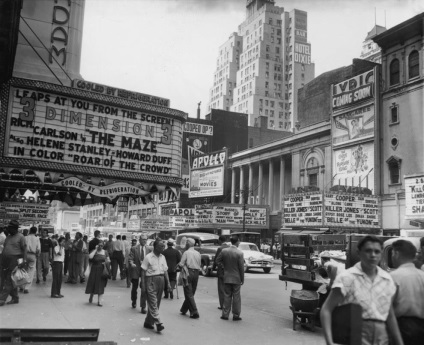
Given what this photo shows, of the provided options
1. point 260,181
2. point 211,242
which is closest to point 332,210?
point 211,242

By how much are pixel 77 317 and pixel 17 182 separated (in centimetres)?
596

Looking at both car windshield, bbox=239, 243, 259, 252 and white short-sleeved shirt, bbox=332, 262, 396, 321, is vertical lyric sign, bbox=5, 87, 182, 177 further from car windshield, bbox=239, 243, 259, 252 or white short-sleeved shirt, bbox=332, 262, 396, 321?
car windshield, bbox=239, 243, 259, 252

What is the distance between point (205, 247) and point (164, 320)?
43.6ft

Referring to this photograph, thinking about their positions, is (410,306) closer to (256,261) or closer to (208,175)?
(256,261)

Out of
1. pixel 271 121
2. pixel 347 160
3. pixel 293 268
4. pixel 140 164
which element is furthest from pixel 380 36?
pixel 271 121

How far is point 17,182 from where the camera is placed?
14672 mm

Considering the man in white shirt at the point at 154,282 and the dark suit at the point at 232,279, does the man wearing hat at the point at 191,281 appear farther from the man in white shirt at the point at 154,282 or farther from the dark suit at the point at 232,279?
the man in white shirt at the point at 154,282

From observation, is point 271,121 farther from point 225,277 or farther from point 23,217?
point 225,277

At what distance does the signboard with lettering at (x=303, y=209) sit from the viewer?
30734 millimetres

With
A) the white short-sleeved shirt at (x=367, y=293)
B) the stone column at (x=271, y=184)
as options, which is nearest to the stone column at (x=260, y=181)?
the stone column at (x=271, y=184)

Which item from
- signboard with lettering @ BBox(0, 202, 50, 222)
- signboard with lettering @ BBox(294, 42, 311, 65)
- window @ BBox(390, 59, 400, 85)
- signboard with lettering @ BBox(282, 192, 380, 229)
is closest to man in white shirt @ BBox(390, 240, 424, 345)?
signboard with lettering @ BBox(282, 192, 380, 229)

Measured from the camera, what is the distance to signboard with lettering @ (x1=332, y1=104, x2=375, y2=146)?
36.7 metres

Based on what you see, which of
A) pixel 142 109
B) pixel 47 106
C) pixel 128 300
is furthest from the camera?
pixel 128 300

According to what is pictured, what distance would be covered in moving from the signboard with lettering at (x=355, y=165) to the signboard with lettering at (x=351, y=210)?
10.2 ft
